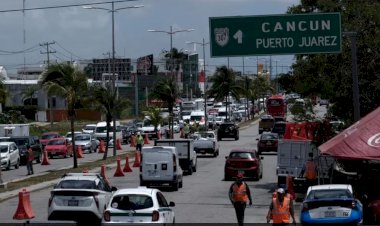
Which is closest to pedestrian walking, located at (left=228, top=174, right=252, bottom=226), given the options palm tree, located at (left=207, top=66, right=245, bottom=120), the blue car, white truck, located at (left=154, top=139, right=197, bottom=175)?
the blue car

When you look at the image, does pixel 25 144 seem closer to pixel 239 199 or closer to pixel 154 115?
pixel 154 115

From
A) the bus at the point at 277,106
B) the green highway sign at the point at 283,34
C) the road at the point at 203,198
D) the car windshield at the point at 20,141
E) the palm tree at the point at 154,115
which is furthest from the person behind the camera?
the bus at the point at 277,106

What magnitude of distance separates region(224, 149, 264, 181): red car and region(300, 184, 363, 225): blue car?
19678 millimetres

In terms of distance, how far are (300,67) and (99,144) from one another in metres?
32.8

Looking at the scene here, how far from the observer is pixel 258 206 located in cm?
3191

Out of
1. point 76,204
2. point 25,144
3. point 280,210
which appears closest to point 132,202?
point 280,210

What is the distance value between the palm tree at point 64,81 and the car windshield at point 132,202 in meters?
27.4

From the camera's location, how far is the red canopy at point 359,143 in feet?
75.8

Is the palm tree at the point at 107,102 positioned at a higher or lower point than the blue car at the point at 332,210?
higher

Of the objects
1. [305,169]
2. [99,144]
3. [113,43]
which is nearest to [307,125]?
[305,169]

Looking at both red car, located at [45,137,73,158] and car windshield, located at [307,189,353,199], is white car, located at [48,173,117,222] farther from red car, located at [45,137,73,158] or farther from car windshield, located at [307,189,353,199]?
red car, located at [45,137,73,158]

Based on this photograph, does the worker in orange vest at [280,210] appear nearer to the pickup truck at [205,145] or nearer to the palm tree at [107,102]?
the palm tree at [107,102]

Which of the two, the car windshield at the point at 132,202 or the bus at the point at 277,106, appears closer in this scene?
the car windshield at the point at 132,202

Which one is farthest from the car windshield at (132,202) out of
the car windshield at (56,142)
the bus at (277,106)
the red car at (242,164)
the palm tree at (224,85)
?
the bus at (277,106)
